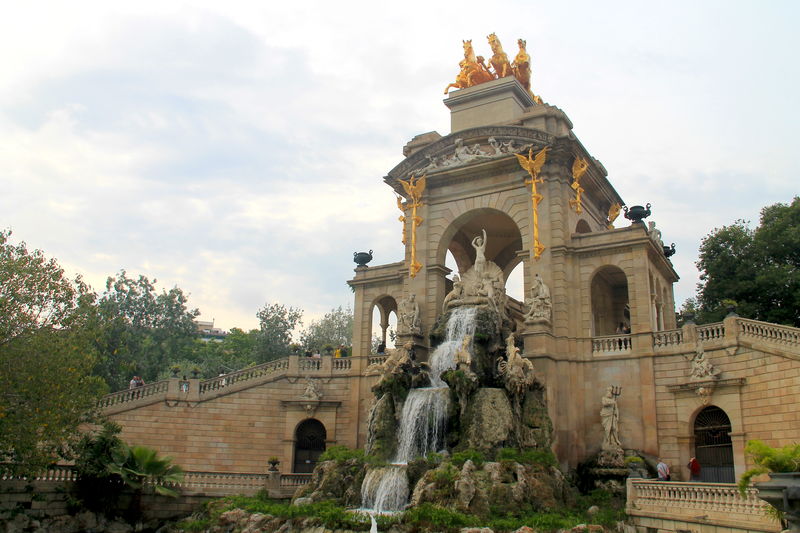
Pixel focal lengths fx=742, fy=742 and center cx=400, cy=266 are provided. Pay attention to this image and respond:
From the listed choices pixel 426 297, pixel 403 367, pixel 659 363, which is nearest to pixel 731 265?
pixel 659 363

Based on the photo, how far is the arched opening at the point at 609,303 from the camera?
1189 inches

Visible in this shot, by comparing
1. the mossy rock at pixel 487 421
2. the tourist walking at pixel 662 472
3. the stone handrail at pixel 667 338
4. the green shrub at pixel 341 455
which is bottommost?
the tourist walking at pixel 662 472

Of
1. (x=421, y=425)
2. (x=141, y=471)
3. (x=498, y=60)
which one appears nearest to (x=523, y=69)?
(x=498, y=60)

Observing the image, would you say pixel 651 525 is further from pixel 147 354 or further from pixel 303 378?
pixel 147 354

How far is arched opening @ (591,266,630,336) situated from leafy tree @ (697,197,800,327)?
3.90 m

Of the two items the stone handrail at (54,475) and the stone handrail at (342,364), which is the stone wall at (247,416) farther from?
the stone handrail at (54,475)

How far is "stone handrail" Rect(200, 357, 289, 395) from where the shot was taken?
92.3ft

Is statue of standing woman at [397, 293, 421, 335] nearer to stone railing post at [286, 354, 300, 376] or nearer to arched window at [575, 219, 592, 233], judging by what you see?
stone railing post at [286, 354, 300, 376]

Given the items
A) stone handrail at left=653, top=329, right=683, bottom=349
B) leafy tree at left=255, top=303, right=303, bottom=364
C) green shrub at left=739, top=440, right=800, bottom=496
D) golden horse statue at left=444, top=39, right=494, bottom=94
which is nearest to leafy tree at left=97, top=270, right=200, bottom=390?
leafy tree at left=255, top=303, right=303, bottom=364

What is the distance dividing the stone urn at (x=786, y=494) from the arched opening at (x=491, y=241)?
64.2 ft

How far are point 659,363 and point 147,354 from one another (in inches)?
1061

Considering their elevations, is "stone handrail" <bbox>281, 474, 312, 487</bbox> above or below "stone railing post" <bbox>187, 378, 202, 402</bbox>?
below

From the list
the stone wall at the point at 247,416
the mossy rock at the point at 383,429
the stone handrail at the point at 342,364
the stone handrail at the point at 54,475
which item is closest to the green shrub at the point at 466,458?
the mossy rock at the point at 383,429

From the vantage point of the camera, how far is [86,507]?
832 inches
